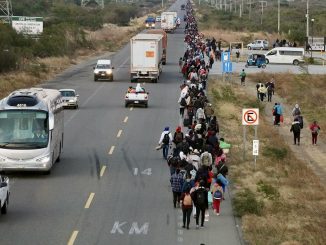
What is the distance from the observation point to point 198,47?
8575 cm

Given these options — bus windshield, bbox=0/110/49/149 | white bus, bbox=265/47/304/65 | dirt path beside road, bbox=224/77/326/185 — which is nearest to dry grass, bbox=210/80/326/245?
dirt path beside road, bbox=224/77/326/185

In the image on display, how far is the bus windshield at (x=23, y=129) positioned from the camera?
29.0 m

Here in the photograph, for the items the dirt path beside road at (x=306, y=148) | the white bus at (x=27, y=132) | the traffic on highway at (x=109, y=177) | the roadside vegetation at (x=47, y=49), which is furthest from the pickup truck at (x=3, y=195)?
the roadside vegetation at (x=47, y=49)

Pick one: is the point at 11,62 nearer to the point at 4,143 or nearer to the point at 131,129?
the point at 131,129

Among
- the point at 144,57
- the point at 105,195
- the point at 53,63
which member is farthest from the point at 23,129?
the point at 53,63

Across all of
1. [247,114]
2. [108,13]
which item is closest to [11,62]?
[247,114]

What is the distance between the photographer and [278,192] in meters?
28.8

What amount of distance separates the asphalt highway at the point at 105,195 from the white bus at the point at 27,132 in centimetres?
71

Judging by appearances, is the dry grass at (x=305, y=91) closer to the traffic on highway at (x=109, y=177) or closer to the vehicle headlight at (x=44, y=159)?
the traffic on highway at (x=109, y=177)

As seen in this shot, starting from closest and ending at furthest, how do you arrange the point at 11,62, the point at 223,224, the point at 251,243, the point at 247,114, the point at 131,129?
the point at 251,243 → the point at 223,224 → the point at 247,114 → the point at 131,129 → the point at 11,62

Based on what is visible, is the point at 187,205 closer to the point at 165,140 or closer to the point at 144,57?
the point at 165,140

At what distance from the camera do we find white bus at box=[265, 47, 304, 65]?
92.4 metres

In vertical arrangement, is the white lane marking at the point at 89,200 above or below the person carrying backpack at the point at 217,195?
below

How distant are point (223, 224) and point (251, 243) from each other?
228cm
